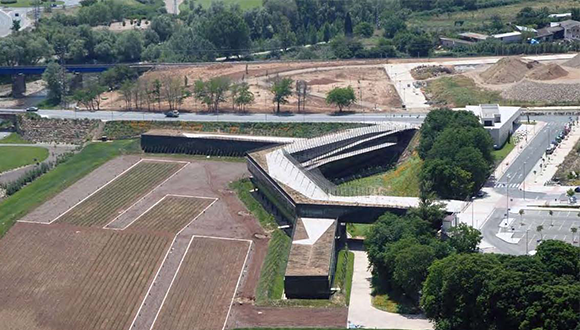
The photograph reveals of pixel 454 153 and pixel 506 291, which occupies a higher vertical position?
pixel 454 153

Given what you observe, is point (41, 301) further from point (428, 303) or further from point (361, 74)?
point (361, 74)

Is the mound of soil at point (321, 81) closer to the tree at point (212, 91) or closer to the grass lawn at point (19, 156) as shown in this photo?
the tree at point (212, 91)

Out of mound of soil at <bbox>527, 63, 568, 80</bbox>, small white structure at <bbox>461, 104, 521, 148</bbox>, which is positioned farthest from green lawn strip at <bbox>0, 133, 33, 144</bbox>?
mound of soil at <bbox>527, 63, 568, 80</bbox>

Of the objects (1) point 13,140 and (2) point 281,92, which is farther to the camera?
(2) point 281,92

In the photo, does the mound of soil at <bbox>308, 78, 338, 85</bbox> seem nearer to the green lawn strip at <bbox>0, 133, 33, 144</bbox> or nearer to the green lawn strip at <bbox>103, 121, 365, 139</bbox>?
the green lawn strip at <bbox>103, 121, 365, 139</bbox>

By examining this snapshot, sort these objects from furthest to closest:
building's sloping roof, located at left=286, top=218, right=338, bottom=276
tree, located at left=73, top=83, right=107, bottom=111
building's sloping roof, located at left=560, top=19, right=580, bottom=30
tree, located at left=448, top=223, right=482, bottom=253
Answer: building's sloping roof, located at left=560, top=19, right=580, bottom=30 < tree, located at left=73, top=83, right=107, bottom=111 < building's sloping roof, located at left=286, top=218, right=338, bottom=276 < tree, located at left=448, top=223, right=482, bottom=253

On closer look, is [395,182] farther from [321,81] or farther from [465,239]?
[321,81]

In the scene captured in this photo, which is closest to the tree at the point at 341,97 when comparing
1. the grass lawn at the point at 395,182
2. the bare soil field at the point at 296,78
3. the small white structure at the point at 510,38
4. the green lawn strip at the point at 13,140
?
the bare soil field at the point at 296,78

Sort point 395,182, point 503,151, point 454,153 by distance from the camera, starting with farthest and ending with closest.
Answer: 1. point 503,151
2. point 395,182
3. point 454,153

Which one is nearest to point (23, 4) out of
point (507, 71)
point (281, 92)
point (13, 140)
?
point (13, 140)
